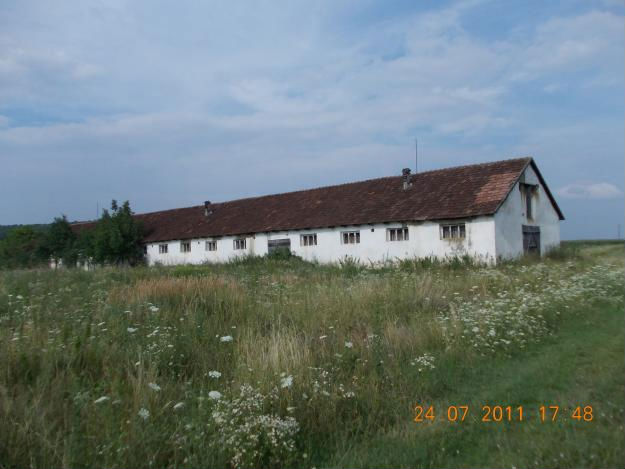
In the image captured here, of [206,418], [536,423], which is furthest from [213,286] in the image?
[536,423]

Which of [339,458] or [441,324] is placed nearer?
[339,458]

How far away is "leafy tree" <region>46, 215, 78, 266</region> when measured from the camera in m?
31.9

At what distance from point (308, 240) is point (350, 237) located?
2.79 m

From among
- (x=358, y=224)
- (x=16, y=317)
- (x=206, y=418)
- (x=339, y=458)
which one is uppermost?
(x=358, y=224)

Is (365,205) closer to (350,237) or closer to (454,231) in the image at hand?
(350,237)

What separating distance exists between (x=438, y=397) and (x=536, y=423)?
104cm

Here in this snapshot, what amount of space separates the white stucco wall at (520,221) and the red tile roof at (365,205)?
1.73ft

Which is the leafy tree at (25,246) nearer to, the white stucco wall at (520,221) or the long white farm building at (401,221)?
the long white farm building at (401,221)

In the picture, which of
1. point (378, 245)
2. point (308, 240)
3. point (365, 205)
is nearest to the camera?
point (378, 245)

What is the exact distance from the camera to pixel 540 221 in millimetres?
22938

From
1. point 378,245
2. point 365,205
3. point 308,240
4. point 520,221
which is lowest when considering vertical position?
point 378,245

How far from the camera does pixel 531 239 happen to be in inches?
859

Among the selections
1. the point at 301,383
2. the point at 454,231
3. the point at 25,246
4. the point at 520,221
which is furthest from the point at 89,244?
the point at 301,383

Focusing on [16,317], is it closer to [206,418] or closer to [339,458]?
[206,418]
